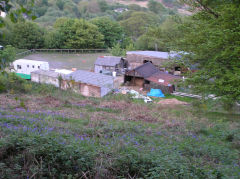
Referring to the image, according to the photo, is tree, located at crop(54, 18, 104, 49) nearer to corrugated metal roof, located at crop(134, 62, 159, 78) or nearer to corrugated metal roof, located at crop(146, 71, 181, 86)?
corrugated metal roof, located at crop(134, 62, 159, 78)

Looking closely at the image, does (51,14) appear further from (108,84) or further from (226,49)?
(226,49)

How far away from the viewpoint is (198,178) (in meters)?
4.24

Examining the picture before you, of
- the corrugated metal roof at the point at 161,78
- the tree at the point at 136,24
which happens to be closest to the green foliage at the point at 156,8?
the tree at the point at 136,24

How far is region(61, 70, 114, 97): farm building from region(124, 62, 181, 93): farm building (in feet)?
20.9

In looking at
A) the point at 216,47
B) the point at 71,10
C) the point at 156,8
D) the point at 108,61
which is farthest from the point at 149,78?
the point at 156,8

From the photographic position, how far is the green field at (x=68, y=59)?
4066 centimetres

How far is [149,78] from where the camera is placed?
30891 millimetres

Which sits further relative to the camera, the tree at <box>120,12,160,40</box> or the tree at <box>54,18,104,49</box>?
the tree at <box>120,12,160,40</box>

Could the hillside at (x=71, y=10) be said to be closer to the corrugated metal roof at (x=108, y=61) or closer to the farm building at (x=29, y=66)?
the corrugated metal roof at (x=108, y=61)

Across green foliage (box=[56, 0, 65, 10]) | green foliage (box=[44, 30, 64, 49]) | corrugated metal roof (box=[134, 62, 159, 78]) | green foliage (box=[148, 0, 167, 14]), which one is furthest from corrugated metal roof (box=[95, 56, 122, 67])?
green foliage (box=[148, 0, 167, 14])

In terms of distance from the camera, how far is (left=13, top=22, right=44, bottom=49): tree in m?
49.9

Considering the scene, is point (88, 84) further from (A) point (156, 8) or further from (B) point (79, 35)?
(A) point (156, 8)

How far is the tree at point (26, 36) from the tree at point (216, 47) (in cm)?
4572

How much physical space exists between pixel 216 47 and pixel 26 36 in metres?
48.8
